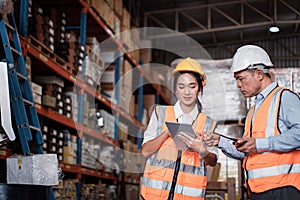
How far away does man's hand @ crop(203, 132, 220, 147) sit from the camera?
3605 millimetres

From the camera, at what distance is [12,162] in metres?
4.23

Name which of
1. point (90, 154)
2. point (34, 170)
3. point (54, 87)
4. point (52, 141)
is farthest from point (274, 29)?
point (34, 170)

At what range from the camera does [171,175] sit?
3.59 metres

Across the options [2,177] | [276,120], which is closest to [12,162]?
[2,177]

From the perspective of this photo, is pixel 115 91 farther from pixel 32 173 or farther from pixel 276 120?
pixel 276 120

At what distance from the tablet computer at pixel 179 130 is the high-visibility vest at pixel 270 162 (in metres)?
0.40

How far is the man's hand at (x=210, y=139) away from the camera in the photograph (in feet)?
11.8

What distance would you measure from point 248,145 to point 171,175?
1.95 feet

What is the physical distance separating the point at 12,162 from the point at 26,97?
1.26m

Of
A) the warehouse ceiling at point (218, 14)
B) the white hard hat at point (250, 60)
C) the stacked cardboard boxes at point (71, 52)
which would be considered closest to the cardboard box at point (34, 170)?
the white hard hat at point (250, 60)

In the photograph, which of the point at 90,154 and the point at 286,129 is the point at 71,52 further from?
the point at 286,129

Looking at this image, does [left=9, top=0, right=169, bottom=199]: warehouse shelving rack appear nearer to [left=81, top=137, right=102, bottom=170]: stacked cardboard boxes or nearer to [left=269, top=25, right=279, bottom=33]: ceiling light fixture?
[left=81, top=137, right=102, bottom=170]: stacked cardboard boxes

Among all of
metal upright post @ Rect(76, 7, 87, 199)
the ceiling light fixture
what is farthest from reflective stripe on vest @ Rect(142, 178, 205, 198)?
the ceiling light fixture

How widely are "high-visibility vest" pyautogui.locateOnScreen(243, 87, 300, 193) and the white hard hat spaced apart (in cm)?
20
